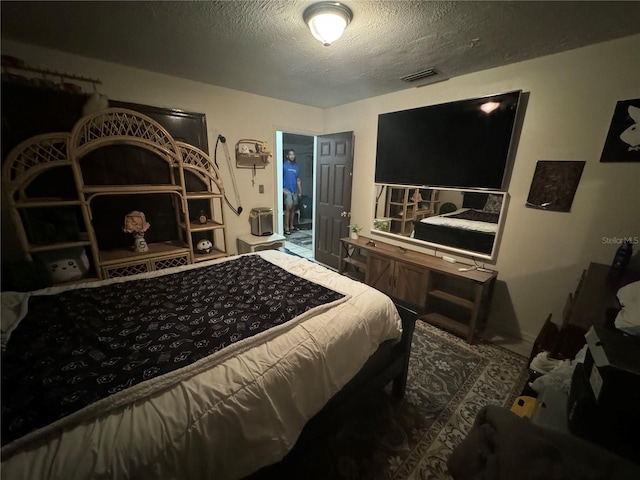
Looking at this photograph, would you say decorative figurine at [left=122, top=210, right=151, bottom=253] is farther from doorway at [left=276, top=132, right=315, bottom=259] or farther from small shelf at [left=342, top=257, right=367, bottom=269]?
doorway at [left=276, top=132, right=315, bottom=259]

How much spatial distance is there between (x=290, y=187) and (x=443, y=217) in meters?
3.46

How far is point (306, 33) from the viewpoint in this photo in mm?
1629

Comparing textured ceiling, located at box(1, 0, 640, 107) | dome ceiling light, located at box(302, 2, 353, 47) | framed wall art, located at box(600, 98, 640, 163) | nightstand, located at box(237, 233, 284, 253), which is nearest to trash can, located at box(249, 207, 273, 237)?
nightstand, located at box(237, 233, 284, 253)

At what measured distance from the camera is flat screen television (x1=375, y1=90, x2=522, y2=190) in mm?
2086

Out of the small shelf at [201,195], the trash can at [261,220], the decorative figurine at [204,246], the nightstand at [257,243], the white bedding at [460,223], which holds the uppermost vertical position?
the small shelf at [201,195]

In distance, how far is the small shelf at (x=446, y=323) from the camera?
227 cm

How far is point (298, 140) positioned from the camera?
19.2ft

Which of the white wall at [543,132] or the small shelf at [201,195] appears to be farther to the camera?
the small shelf at [201,195]

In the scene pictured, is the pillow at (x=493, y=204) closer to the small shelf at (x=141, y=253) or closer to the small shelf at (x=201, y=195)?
the small shelf at (x=201, y=195)

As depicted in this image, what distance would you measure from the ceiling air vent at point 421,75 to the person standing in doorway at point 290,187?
119 inches

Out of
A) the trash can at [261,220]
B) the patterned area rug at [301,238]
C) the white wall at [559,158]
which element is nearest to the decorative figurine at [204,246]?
the trash can at [261,220]

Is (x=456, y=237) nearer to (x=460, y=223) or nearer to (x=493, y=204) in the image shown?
(x=460, y=223)

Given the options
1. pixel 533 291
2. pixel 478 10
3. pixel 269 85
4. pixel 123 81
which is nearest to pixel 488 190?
pixel 533 291

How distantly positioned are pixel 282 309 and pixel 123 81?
2.52 metres
